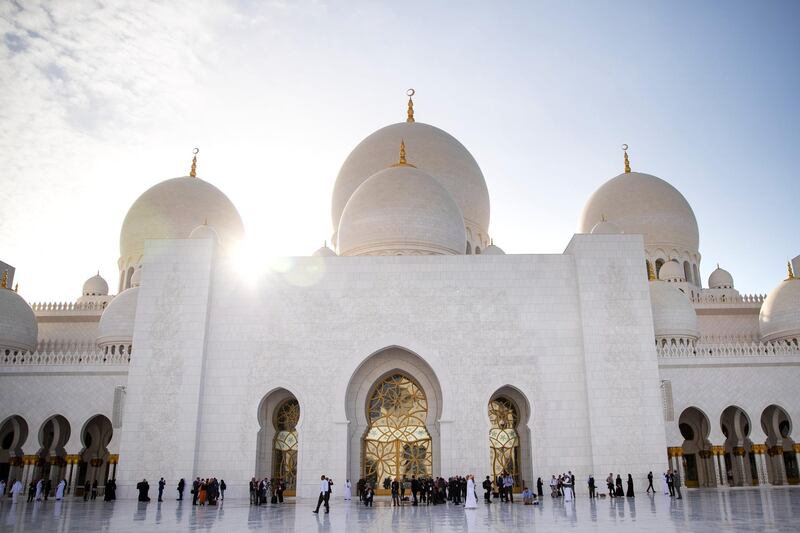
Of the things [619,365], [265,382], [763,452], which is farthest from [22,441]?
[763,452]

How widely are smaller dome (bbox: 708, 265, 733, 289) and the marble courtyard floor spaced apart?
42.9 feet

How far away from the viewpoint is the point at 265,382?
43.1 feet

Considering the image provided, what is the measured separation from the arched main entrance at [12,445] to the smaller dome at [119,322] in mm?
2690

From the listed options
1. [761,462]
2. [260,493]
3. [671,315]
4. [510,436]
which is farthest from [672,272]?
[260,493]

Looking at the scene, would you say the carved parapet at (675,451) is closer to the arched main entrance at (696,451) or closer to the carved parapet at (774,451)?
the arched main entrance at (696,451)

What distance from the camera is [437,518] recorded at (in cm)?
784

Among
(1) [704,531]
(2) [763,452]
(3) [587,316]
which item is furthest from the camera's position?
(2) [763,452]

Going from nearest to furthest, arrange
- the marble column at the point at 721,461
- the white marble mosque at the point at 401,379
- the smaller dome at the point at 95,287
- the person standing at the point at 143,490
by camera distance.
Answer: the person standing at the point at 143,490 → the white marble mosque at the point at 401,379 → the marble column at the point at 721,461 → the smaller dome at the point at 95,287

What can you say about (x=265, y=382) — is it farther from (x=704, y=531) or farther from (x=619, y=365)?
(x=704, y=531)

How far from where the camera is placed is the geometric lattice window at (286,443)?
13305 mm

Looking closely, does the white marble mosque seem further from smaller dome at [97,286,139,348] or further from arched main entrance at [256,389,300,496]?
smaller dome at [97,286,139,348]

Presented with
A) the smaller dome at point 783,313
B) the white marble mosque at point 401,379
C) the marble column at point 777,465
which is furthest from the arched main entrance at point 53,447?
the smaller dome at point 783,313

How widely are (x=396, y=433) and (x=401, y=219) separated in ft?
17.4

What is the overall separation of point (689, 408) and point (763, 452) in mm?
1705
